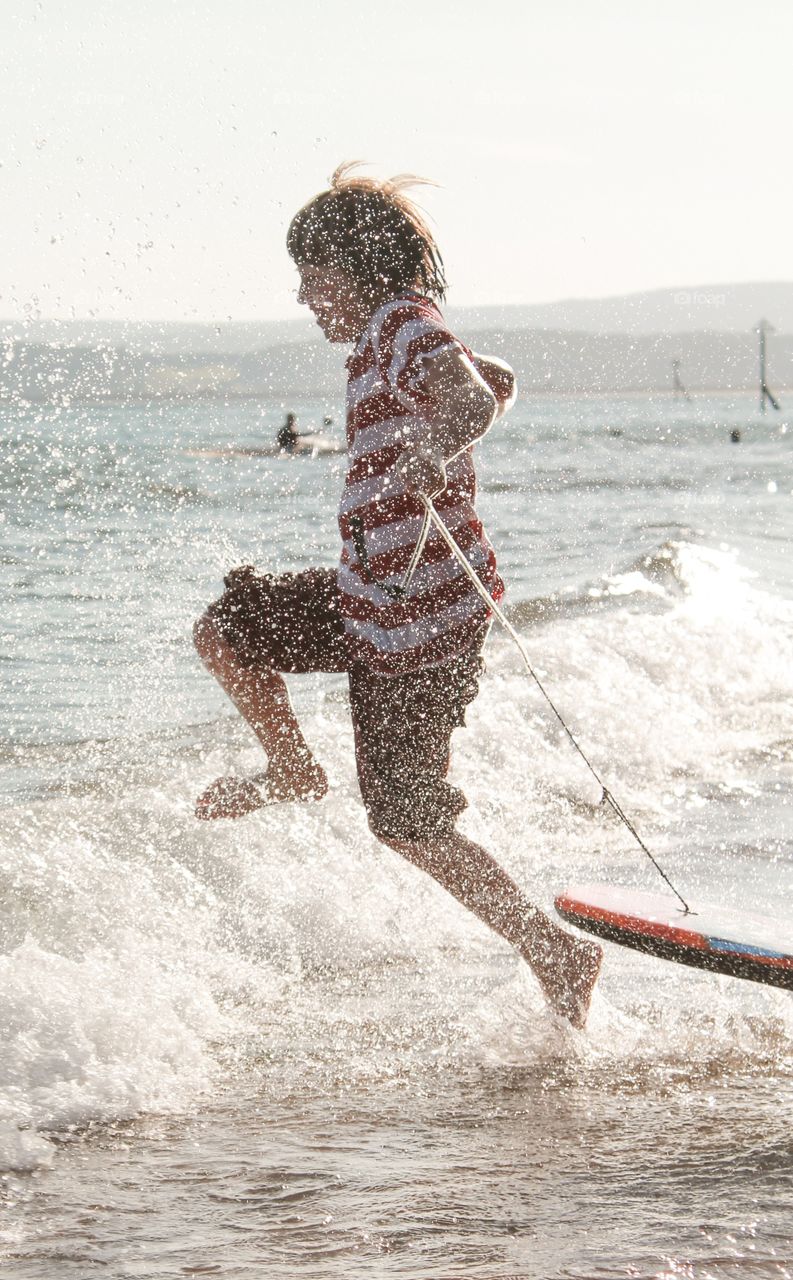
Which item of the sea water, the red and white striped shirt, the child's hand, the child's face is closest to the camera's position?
the sea water

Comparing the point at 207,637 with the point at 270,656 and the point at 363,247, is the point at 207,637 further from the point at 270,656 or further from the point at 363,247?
the point at 363,247

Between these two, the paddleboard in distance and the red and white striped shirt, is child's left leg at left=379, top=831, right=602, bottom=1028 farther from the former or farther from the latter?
the red and white striped shirt

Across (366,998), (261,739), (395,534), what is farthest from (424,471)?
(366,998)

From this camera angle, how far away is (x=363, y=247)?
3447 millimetres

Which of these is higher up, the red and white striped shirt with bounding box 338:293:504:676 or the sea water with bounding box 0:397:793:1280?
the red and white striped shirt with bounding box 338:293:504:676

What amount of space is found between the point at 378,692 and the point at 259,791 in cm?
54

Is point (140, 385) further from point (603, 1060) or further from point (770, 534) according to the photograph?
point (603, 1060)

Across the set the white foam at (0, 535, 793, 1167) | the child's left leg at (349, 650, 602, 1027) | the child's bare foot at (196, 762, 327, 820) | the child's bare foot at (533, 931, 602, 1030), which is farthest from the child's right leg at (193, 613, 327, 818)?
the child's bare foot at (533, 931, 602, 1030)

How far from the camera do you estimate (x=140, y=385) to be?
111 m

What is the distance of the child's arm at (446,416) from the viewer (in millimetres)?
3188

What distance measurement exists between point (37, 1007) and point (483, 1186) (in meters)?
1.35

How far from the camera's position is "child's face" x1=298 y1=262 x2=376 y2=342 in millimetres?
3455

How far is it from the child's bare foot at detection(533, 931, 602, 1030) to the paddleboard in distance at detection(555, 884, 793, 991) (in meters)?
0.12

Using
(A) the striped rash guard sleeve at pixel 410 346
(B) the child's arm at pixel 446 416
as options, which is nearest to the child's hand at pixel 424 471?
(B) the child's arm at pixel 446 416
